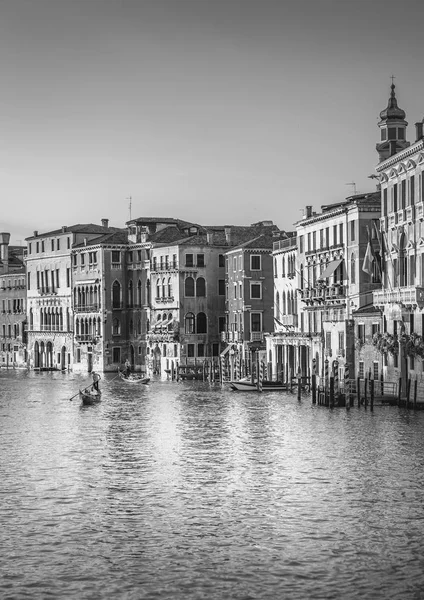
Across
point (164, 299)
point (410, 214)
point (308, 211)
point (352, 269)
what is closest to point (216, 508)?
point (410, 214)

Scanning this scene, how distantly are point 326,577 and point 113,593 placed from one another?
3244 millimetres

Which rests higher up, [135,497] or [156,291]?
[156,291]

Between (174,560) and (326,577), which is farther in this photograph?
(174,560)

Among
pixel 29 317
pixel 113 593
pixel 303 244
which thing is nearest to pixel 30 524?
pixel 113 593

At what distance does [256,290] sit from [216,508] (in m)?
51.8

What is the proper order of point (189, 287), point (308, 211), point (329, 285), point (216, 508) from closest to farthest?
point (216, 508) < point (329, 285) < point (308, 211) < point (189, 287)

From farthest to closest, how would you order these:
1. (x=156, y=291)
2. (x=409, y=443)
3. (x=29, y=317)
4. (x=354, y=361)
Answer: (x=29, y=317) → (x=156, y=291) → (x=354, y=361) → (x=409, y=443)

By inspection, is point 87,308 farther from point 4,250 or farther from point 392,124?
point 392,124

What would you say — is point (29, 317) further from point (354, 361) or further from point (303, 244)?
point (354, 361)

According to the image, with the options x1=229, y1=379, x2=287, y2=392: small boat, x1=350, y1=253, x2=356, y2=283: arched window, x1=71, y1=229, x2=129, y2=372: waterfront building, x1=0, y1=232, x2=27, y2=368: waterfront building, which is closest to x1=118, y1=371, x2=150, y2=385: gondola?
→ x1=229, y1=379, x2=287, y2=392: small boat

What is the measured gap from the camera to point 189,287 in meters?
83.8

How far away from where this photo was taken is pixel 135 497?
2584 centimetres

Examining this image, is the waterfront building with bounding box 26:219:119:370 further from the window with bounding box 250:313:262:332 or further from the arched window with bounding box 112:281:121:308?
the window with bounding box 250:313:262:332

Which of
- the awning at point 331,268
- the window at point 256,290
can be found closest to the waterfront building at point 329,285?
the awning at point 331,268
